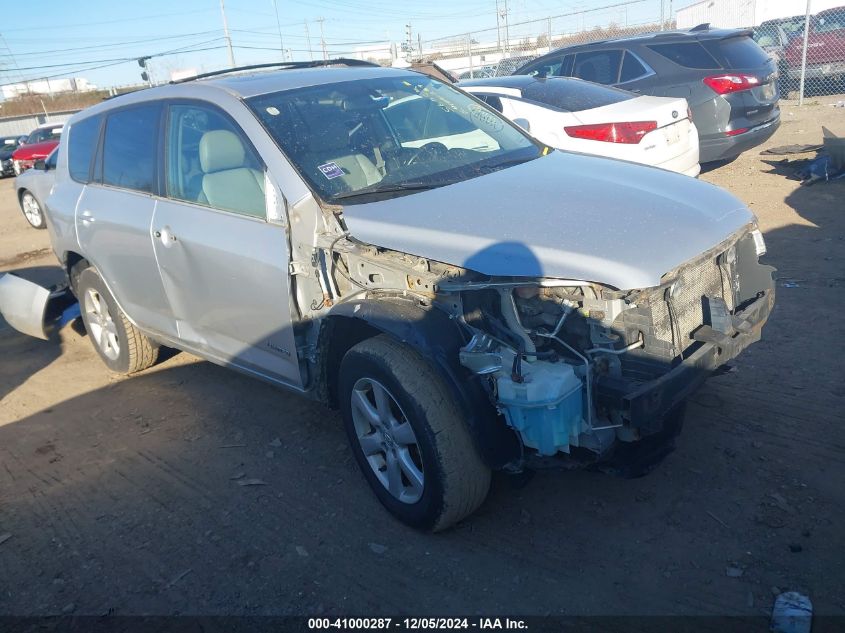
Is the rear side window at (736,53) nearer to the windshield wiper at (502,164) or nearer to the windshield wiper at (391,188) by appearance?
the windshield wiper at (502,164)

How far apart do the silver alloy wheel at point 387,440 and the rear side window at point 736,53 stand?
25.9ft

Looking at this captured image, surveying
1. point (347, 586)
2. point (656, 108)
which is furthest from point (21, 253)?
point (347, 586)

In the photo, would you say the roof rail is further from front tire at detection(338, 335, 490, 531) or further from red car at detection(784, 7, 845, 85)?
red car at detection(784, 7, 845, 85)

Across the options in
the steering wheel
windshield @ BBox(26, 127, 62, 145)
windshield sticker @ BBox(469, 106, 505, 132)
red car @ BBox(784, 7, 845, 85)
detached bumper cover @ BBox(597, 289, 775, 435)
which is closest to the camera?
detached bumper cover @ BBox(597, 289, 775, 435)

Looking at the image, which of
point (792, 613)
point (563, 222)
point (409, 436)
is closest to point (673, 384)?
point (563, 222)

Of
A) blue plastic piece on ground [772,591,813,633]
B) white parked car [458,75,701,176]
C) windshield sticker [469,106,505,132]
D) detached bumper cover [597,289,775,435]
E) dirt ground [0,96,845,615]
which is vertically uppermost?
windshield sticker [469,106,505,132]

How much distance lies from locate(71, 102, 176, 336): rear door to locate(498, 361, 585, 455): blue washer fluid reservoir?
→ 2.67 meters

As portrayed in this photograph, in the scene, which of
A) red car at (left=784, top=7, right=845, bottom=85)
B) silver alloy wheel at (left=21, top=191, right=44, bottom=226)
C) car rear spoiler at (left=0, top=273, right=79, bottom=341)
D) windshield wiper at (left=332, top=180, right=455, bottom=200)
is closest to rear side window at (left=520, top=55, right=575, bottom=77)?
car rear spoiler at (left=0, top=273, right=79, bottom=341)

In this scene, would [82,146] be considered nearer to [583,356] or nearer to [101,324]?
[101,324]

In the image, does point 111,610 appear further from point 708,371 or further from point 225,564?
point 708,371

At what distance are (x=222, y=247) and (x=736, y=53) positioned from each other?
8041 mm

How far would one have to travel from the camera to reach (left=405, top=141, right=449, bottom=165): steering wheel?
3910 mm

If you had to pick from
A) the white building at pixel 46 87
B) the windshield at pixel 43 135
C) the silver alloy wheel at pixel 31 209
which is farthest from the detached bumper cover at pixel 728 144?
the white building at pixel 46 87

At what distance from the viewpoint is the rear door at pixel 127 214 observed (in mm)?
4465
